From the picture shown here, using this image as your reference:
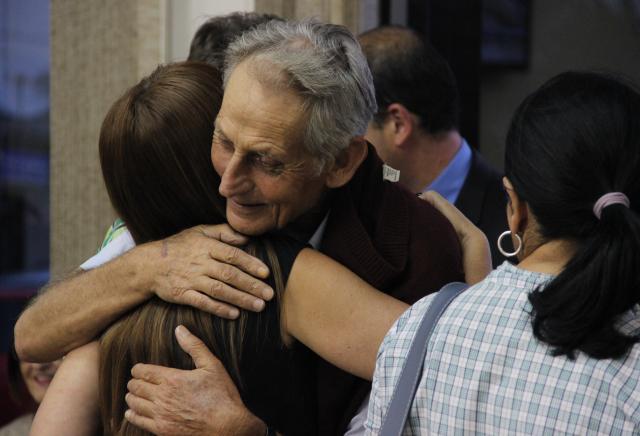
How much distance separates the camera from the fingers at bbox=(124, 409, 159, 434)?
2.55 m

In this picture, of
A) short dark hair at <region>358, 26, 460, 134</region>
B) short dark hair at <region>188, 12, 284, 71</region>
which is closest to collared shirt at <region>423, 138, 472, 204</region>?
short dark hair at <region>358, 26, 460, 134</region>

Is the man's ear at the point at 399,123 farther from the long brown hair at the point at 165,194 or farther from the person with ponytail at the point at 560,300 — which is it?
the person with ponytail at the point at 560,300

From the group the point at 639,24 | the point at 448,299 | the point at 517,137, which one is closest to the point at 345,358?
the point at 448,299

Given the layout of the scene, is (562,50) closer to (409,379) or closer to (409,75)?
(409,75)

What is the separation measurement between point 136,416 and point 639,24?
2701mm

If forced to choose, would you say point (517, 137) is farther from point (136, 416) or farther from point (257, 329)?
point (136, 416)

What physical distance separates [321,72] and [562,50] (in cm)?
229

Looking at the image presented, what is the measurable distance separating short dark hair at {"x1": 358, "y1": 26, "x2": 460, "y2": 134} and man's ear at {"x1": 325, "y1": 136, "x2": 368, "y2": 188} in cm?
167

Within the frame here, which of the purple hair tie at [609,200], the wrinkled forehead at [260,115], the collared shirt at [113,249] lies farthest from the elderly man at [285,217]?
the purple hair tie at [609,200]

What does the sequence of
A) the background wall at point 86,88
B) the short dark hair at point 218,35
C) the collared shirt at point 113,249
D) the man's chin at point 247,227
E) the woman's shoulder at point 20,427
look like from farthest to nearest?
the background wall at point 86,88 < the woman's shoulder at point 20,427 < the short dark hair at point 218,35 < the collared shirt at point 113,249 < the man's chin at point 247,227

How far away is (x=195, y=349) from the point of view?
2490 mm

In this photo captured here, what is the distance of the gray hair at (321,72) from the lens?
8.27ft

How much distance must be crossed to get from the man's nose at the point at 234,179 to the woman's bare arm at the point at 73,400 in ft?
1.67

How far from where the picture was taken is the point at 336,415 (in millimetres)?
2637
